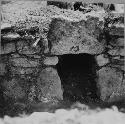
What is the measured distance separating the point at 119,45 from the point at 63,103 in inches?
36.7

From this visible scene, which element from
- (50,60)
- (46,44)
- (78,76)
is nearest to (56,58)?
(50,60)

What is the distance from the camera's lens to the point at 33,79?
3.32 m

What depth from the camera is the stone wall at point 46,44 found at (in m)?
3.14

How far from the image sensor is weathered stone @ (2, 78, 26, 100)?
10.7 ft

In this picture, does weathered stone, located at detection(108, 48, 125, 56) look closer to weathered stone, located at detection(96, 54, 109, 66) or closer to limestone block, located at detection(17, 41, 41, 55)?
weathered stone, located at detection(96, 54, 109, 66)

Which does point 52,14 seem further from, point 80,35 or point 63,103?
point 63,103

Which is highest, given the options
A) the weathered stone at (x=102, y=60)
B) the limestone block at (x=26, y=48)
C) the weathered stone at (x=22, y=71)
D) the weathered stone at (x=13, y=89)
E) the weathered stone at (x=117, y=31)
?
the weathered stone at (x=117, y=31)

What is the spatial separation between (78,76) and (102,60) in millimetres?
431

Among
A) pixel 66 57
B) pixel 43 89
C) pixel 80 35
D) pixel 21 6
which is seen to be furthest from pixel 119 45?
pixel 21 6

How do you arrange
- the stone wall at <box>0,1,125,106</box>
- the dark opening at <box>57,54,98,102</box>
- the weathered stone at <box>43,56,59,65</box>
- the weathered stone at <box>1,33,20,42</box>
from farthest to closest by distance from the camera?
the dark opening at <box>57,54,98,102</box> → the weathered stone at <box>43,56,59,65</box> → the stone wall at <box>0,1,125,106</box> → the weathered stone at <box>1,33,20,42</box>

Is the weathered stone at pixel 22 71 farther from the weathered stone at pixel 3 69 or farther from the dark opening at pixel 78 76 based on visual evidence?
the dark opening at pixel 78 76

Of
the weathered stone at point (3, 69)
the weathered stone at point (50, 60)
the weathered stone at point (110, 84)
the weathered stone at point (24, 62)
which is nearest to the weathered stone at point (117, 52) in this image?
the weathered stone at point (110, 84)

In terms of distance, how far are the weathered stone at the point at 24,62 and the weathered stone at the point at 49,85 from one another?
129 millimetres

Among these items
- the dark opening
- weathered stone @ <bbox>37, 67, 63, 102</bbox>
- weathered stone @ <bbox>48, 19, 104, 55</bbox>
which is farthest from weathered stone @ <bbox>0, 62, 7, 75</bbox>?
the dark opening
